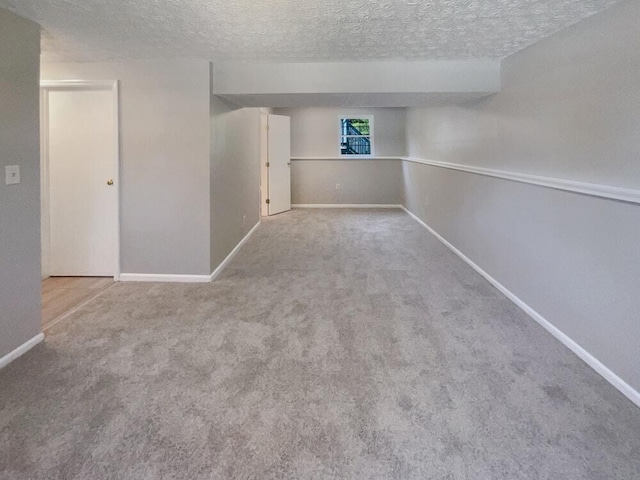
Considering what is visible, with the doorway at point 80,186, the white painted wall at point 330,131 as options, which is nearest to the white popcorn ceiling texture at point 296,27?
the doorway at point 80,186

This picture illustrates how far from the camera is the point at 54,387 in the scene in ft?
7.90

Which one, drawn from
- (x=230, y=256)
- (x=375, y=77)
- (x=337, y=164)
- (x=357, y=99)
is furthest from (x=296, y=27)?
(x=337, y=164)

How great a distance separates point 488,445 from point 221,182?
3.66m

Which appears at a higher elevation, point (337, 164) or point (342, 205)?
point (337, 164)

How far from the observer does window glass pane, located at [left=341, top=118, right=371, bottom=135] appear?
10.3 metres

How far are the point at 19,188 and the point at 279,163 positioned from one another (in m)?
6.56

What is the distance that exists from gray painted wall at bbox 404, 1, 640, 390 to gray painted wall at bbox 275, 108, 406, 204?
17.7ft

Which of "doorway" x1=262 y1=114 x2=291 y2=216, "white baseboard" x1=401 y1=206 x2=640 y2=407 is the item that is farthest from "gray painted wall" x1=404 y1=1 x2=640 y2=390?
"doorway" x1=262 y1=114 x2=291 y2=216

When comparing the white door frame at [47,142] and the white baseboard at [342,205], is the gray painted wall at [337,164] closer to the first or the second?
the white baseboard at [342,205]

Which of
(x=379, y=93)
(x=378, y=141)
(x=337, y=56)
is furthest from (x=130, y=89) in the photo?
(x=378, y=141)

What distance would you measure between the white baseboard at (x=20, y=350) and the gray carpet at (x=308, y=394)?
0.22 feet

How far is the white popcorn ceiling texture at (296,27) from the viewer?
2615 millimetres

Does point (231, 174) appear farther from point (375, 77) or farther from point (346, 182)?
point (346, 182)

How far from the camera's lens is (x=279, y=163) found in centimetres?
916
